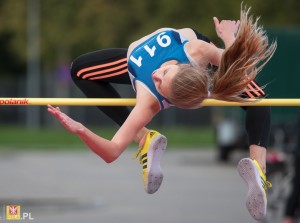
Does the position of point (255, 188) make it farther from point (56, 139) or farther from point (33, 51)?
point (33, 51)

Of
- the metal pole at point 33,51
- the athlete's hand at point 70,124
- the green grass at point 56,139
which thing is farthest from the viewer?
the metal pole at point 33,51

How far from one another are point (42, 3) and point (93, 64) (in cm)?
3899

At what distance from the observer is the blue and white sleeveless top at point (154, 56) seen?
763 centimetres

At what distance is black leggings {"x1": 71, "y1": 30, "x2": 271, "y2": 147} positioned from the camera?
795 centimetres

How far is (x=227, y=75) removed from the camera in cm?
742

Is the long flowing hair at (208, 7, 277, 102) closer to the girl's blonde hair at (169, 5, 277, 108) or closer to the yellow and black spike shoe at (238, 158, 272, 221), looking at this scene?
the girl's blonde hair at (169, 5, 277, 108)

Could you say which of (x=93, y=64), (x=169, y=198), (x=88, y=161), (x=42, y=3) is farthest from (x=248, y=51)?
(x=42, y=3)

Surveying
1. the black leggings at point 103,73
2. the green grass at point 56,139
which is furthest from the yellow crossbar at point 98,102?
the green grass at point 56,139

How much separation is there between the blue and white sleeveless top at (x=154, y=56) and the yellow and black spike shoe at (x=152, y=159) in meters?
0.46

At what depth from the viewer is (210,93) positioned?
24.6 feet

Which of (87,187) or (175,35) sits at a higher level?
(87,187)

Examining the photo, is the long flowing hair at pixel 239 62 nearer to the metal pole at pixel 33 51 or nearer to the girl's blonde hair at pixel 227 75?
the girl's blonde hair at pixel 227 75

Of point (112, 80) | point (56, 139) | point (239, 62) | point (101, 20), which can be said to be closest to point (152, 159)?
point (112, 80)

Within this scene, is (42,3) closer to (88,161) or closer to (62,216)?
(88,161)
